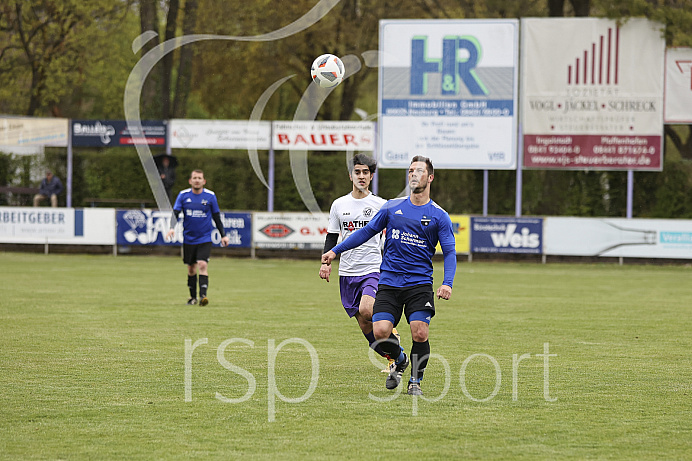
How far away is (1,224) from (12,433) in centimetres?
2315

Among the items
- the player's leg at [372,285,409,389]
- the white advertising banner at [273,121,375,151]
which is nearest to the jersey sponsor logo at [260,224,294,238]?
the white advertising banner at [273,121,375,151]

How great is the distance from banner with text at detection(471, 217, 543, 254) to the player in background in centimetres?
1788

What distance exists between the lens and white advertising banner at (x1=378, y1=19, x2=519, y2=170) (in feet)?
92.7

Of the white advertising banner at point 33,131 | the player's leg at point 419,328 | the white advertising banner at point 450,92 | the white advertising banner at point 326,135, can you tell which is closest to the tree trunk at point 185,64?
the white advertising banner at point 33,131

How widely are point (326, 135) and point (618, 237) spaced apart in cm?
939

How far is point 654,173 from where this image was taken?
30594mm

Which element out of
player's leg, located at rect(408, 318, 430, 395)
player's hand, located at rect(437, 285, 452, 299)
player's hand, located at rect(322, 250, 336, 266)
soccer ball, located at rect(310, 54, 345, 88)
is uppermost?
soccer ball, located at rect(310, 54, 345, 88)

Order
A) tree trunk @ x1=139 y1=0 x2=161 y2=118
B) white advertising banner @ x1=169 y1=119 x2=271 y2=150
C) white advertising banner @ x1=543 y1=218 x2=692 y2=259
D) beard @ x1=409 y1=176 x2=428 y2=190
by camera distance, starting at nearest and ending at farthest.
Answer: beard @ x1=409 y1=176 x2=428 y2=190 < white advertising banner @ x1=543 y1=218 x2=692 y2=259 < white advertising banner @ x1=169 y1=119 x2=271 y2=150 < tree trunk @ x1=139 y1=0 x2=161 y2=118

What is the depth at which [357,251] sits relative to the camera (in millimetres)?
9664

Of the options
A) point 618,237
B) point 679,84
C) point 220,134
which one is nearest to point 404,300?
point 618,237

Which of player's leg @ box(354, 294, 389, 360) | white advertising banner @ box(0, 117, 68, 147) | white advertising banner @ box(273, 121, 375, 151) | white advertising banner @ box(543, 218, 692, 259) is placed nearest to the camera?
player's leg @ box(354, 294, 389, 360)

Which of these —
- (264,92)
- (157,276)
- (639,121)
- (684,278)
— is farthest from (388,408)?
(264,92)

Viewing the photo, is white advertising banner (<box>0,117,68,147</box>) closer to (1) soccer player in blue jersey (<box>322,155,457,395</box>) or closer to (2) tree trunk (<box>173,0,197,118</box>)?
(2) tree trunk (<box>173,0,197,118</box>)

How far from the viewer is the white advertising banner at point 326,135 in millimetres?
29188
